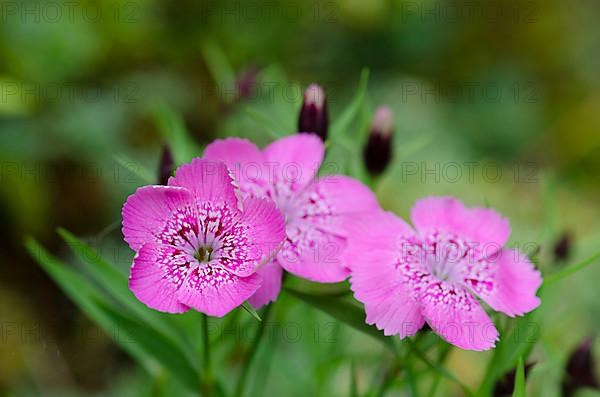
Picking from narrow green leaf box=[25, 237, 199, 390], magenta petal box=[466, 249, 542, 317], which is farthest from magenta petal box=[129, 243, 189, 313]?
magenta petal box=[466, 249, 542, 317]

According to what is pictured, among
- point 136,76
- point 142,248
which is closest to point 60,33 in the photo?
point 136,76

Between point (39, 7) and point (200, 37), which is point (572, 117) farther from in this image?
point (39, 7)

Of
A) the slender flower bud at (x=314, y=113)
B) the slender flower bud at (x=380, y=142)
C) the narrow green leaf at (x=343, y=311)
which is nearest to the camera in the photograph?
the narrow green leaf at (x=343, y=311)

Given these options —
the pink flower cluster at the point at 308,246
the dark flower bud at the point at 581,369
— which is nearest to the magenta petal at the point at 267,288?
the pink flower cluster at the point at 308,246

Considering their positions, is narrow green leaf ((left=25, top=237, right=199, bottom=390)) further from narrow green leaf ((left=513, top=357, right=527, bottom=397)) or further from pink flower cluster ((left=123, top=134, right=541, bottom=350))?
narrow green leaf ((left=513, top=357, right=527, bottom=397))

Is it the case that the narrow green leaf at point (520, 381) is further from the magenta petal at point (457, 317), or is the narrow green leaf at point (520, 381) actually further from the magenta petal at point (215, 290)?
the magenta petal at point (215, 290)
